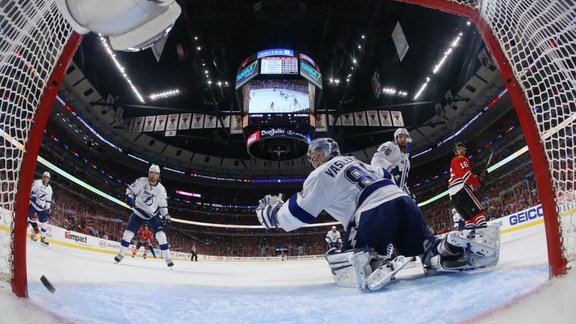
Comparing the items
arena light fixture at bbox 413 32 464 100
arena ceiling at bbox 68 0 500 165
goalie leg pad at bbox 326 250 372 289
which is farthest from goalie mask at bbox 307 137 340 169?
arena light fixture at bbox 413 32 464 100

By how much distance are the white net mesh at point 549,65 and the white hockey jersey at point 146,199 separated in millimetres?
5367

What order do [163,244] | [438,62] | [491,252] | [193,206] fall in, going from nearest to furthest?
[491,252] < [163,244] < [438,62] < [193,206]

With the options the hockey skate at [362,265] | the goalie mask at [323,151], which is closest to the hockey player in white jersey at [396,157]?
the goalie mask at [323,151]

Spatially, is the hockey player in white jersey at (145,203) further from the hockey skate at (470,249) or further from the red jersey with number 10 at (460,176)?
the hockey skate at (470,249)

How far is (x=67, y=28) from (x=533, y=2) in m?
2.14

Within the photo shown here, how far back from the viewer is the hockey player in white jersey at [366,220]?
6.98ft

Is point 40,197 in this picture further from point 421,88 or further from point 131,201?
point 421,88

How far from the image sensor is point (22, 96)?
167 cm

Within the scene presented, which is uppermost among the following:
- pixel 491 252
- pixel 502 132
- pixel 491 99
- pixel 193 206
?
pixel 491 99

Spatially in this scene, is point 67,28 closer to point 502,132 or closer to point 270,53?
point 270,53

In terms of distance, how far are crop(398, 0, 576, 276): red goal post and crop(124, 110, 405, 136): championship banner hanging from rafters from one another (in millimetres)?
12835

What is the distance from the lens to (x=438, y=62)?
14.4m

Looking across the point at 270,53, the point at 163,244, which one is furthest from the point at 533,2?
the point at 270,53

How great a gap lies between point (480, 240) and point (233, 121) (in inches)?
572
